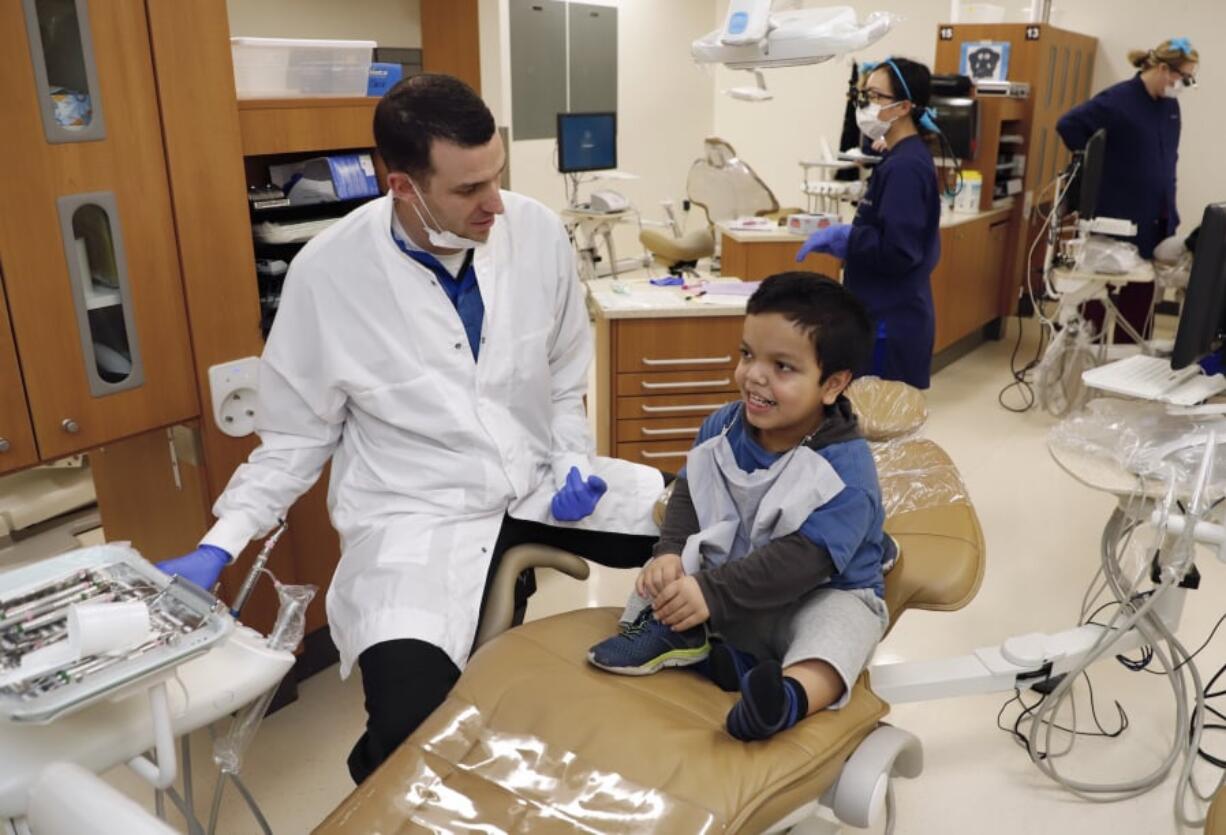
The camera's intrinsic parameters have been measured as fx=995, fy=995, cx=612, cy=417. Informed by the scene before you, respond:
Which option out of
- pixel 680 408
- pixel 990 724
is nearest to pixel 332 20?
pixel 680 408

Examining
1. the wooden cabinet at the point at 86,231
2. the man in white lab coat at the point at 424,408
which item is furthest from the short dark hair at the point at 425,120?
the wooden cabinet at the point at 86,231

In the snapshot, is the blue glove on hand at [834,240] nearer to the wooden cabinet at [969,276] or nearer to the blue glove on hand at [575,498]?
the blue glove on hand at [575,498]

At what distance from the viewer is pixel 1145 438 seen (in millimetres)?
1763

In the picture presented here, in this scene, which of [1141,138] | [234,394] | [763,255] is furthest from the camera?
[1141,138]

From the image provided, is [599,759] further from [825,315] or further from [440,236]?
[440,236]

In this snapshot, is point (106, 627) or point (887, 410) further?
point (887, 410)

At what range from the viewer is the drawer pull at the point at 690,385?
293cm

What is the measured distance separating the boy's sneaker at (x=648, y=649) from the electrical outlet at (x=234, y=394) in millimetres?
1024

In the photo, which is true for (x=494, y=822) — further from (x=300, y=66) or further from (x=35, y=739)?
(x=300, y=66)

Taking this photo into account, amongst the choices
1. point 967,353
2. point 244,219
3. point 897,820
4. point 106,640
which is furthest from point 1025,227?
point 106,640

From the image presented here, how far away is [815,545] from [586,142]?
12.9 feet

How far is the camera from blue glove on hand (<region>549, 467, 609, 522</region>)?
1.73 m

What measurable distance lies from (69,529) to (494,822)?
2540mm

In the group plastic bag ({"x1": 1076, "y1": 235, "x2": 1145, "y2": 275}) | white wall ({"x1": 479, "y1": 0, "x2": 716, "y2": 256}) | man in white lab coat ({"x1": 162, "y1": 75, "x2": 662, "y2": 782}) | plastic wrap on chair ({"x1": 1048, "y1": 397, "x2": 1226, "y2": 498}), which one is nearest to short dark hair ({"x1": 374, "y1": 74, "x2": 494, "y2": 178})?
man in white lab coat ({"x1": 162, "y1": 75, "x2": 662, "y2": 782})
